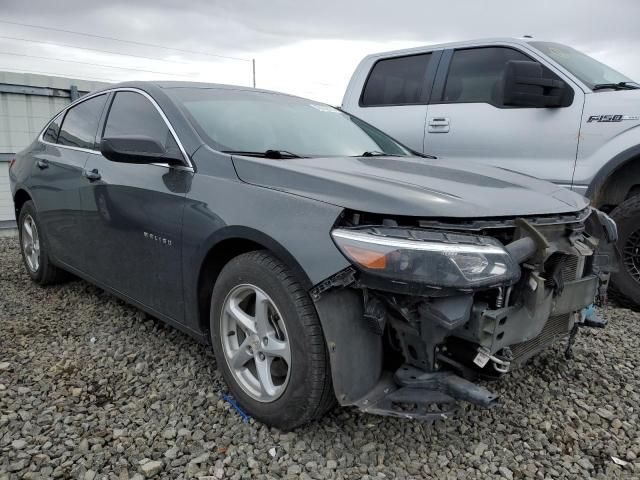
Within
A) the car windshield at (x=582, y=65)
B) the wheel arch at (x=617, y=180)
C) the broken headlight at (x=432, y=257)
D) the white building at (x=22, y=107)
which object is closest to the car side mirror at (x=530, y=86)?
the car windshield at (x=582, y=65)

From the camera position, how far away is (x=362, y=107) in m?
5.33

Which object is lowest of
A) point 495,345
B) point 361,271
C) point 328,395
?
point 328,395

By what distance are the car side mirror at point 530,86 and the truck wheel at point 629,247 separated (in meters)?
0.91

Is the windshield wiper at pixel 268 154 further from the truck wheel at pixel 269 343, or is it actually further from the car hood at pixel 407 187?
the truck wheel at pixel 269 343

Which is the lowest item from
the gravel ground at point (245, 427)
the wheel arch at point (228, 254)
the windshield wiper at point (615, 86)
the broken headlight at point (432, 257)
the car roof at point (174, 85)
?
the gravel ground at point (245, 427)

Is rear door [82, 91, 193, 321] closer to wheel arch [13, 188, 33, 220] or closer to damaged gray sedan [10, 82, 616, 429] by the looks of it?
damaged gray sedan [10, 82, 616, 429]

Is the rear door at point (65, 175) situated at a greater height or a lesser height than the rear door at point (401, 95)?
lesser

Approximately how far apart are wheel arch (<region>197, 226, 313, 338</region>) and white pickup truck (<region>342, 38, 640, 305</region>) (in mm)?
2643

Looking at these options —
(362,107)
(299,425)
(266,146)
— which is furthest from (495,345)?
(362,107)

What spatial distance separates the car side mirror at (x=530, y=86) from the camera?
385cm

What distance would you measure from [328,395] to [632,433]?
56.7 inches

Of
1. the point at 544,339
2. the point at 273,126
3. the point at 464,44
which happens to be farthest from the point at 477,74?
the point at 544,339

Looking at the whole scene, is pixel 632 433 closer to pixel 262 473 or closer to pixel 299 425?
pixel 299 425

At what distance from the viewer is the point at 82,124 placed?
12.4 feet
